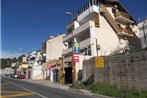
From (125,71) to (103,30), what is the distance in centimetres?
2328

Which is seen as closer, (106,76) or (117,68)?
(117,68)

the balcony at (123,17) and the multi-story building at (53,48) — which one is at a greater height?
the balcony at (123,17)

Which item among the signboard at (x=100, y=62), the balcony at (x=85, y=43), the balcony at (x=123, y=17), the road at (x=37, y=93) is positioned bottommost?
the road at (x=37, y=93)

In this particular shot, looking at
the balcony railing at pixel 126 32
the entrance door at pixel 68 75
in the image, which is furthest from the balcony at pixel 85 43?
the balcony railing at pixel 126 32

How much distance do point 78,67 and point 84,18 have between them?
11.4m

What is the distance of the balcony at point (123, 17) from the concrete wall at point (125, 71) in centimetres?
2148

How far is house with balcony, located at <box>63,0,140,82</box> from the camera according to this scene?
42.1 m

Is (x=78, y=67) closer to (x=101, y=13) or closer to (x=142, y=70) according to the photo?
(x=101, y=13)

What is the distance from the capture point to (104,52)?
43312 mm

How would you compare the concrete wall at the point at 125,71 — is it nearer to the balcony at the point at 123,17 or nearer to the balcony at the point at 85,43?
the balcony at the point at 85,43

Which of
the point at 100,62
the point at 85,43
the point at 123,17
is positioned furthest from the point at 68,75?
the point at 100,62

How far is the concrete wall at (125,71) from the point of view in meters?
19.6

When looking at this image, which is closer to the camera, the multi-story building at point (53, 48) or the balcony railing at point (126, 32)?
the balcony railing at point (126, 32)

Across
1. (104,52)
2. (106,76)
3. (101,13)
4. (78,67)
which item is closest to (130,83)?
(106,76)
